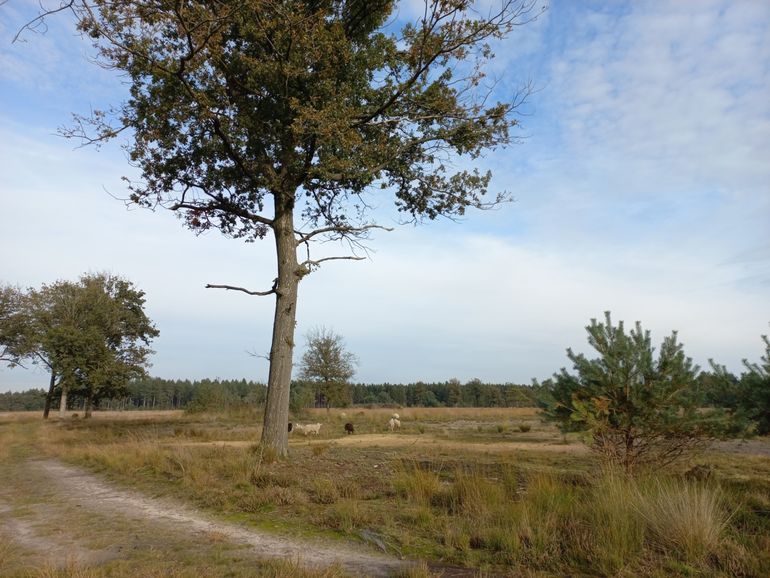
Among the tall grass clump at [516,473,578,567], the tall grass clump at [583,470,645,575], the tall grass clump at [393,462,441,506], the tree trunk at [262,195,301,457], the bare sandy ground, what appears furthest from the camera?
the bare sandy ground

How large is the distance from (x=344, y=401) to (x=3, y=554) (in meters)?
43.3

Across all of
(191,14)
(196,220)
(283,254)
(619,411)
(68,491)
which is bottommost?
(68,491)

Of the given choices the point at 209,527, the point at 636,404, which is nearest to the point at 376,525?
the point at 209,527

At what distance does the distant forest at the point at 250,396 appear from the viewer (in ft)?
146

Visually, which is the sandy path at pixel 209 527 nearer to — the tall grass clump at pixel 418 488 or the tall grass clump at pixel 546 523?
the tall grass clump at pixel 546 523

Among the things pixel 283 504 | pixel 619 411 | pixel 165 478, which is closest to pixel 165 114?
pixel 165 478

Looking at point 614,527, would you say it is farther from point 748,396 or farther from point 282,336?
point 282,336

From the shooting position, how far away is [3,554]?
513 centimetres

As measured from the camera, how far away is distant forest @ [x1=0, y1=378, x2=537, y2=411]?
146ft

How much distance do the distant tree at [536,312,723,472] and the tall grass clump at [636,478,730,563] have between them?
2.37 m

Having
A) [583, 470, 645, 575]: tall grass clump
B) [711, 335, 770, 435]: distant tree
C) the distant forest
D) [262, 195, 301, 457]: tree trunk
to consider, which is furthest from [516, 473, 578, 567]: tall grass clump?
the distant forest

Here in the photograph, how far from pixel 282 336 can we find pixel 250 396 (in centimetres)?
5676

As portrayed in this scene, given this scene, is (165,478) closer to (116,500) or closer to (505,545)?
(116,500)

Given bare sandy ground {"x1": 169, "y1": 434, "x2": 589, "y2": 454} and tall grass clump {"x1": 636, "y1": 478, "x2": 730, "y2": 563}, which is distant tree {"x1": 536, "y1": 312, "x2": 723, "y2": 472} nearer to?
tall grass clump {"x1": 636, "y1": 478, "x2": 730, "y2": 563}
